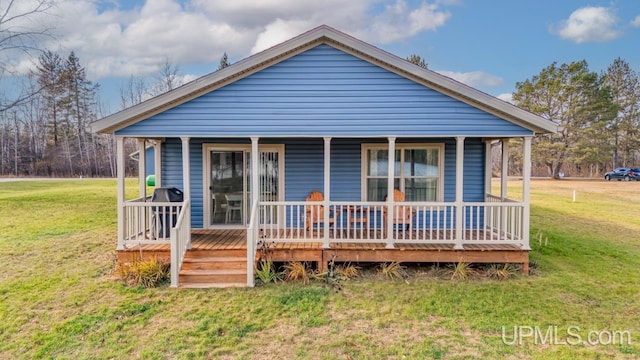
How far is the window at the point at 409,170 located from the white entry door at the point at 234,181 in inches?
85.6

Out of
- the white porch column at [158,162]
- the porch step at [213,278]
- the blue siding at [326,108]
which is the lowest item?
the porch step at [213,278]

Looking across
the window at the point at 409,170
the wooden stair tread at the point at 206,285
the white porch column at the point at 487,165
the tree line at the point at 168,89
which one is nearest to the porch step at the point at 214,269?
the wooden stair tread at the point at 206,285

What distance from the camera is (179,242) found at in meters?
6.02

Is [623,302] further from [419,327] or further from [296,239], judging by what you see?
[296,239]

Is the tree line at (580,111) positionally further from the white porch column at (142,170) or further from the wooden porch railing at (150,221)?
the wooden porch railing at (150,221)

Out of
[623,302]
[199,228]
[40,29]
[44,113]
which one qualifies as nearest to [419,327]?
[623,302]

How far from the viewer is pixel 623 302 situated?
213 inches

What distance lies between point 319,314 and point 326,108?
391cm

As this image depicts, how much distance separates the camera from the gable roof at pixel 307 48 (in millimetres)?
6438

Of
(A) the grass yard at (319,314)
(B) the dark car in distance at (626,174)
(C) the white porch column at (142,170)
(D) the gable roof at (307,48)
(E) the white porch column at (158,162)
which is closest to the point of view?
(A) the grass yard at (319,314)

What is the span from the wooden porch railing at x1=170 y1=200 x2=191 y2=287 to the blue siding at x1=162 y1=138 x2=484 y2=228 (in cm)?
177

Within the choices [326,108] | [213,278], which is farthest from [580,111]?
[213,278]

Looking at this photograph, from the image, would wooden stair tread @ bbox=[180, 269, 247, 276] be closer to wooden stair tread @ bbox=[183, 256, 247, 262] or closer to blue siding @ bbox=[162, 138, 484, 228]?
wooden stair tread @ bbox=[183, 256, 247, 262]

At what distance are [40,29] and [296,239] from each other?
15555 mm
